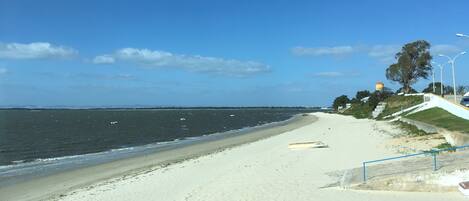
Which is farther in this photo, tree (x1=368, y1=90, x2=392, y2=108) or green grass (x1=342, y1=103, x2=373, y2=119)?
tree (x1=368, y1=90, x2=392, y2=108)

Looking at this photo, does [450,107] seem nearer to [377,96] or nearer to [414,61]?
[414,61]

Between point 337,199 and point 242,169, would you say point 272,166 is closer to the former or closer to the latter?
point 242,169

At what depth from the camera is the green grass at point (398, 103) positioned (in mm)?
81738

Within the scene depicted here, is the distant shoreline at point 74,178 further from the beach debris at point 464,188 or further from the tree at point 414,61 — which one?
the tree at point 414,61

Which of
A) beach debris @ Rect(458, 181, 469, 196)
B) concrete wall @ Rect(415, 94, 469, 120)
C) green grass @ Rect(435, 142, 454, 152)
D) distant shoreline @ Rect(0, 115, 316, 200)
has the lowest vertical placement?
distant shoreline @ Rect(0, 115, 316, 200)

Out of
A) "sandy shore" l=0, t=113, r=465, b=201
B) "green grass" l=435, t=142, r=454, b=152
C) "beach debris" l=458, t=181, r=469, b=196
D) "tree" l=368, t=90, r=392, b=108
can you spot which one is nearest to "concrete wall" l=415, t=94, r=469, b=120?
"green grass" l=435, t=142, r=454, b=152

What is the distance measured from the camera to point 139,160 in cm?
3650

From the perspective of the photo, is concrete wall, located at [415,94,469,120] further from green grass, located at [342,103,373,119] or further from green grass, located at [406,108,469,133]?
green grass, located at [342,103,373,119]

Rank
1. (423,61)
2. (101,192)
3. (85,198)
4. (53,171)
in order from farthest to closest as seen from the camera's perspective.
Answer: (423,61)
(53,171)
(101,192)
(85,198)

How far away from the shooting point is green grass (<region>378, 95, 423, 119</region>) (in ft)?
268

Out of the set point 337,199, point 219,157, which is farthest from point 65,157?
point 337,199

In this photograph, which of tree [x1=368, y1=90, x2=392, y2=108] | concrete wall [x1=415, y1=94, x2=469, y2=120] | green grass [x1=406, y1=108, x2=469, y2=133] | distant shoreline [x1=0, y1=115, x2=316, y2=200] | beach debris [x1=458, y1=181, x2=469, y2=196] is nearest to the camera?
beach debris [x1=458, y1=181, x2=469, y2=196]

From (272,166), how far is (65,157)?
20.0 m

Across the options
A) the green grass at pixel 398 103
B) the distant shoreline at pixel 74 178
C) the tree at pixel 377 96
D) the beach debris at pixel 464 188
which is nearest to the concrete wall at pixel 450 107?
the green grass at pixel 398 103
